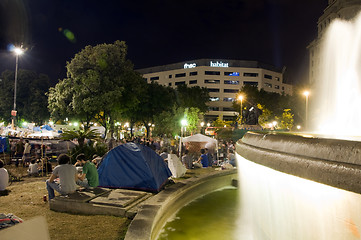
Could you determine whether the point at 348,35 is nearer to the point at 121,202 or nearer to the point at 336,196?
the point at 121,202

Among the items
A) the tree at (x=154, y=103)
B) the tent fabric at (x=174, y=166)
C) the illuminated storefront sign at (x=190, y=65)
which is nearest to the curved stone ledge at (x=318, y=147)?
the tent fabric at (x=174, y=166)

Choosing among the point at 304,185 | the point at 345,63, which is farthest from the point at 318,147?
the point at 345,63

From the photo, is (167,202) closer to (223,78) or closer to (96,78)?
(96,78)

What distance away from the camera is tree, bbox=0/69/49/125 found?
50.4 meters

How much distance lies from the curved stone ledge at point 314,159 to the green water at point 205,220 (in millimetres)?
3733

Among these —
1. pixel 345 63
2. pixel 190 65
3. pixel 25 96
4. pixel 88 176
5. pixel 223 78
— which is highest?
pixel 190 65

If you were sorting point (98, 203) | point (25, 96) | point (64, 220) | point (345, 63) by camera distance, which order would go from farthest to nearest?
1. point (25, 96)
2. point (345, 63)
3. point (98, 203)
4. point (64, 220)

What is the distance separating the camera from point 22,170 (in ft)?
46.9

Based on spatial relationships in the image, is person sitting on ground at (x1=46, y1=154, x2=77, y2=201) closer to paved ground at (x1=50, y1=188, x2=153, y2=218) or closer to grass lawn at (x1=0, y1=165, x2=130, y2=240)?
paved ground at (x1=50, y1=188, x2=153, y2=218)

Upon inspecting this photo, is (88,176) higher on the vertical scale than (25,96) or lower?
lower

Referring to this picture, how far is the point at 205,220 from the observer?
274 inches

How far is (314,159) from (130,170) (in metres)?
7.27

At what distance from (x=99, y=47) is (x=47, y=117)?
35796 mm

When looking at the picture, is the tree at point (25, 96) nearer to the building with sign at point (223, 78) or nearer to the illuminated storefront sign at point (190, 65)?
the building with sign at point (223, 78)
